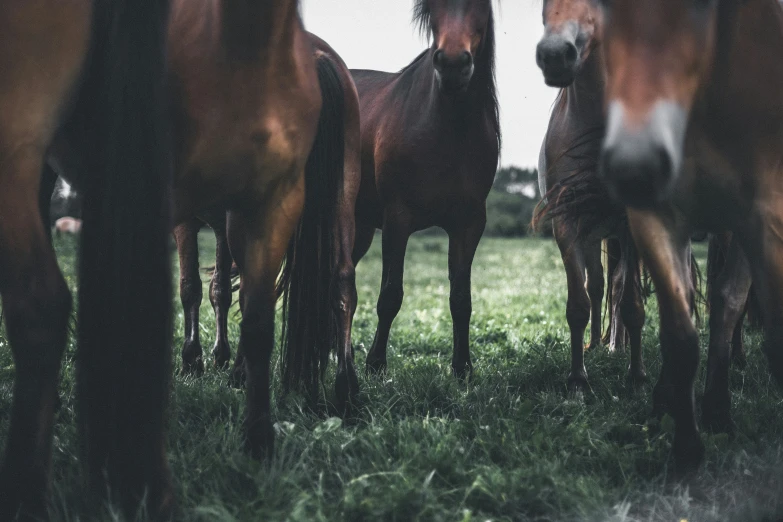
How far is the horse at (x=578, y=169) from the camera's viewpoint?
3309 millimetres

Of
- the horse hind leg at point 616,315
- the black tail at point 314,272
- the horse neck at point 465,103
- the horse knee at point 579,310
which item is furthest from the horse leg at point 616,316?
the black tail at point 314,272

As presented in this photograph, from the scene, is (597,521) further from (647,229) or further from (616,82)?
(616,82)

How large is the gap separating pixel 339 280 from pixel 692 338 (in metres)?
1.99

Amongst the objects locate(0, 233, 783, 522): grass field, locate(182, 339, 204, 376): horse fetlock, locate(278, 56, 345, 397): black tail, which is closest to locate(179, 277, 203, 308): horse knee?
locate(182, 339, 204, 376): horse fetlock

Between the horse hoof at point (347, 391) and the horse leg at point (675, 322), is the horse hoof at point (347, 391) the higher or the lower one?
the lower one

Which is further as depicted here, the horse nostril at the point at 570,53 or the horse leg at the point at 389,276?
the horse leg at the point at 389,276

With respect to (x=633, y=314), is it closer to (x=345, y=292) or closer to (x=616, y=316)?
(x=616, y=316)

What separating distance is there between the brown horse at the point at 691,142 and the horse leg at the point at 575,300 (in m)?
1.23

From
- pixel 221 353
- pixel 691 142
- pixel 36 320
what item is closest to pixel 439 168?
pixel 221 353

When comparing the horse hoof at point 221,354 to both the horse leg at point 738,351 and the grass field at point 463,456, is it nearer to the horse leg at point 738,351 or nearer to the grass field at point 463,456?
the grass field at point 463,456

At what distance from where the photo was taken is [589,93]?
3.80 metres

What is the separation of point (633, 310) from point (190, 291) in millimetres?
2904

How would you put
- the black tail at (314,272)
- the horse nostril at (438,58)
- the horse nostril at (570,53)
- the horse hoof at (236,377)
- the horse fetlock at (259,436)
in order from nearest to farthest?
the horse fetlock at (259,436) < the horse nostril at (570,53) < the black tail at (314,272) < the horse nostril at (438,58) < the horse hoof at (236,377)

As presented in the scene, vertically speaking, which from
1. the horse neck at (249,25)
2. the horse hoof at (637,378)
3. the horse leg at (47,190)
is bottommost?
the horse hoof at (637,378)
